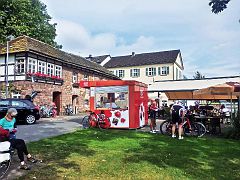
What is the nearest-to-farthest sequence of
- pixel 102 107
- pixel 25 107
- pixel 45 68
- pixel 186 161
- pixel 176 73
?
pixel 186 161
pixel 102 107
pixel 25 107
pixel 45 68
pixel 176 73

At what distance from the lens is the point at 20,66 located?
25.6 m

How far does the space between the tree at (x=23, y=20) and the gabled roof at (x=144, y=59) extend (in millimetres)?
22357

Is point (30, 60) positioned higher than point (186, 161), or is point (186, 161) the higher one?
point (30, 60)

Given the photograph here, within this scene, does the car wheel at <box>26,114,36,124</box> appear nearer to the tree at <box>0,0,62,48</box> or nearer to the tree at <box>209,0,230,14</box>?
the tree at <box>209,0,230,14</box>

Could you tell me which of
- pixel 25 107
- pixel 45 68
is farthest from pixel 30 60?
pixel 25 107

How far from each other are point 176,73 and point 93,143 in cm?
4748

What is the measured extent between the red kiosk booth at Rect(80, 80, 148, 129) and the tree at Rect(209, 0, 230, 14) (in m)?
9.51

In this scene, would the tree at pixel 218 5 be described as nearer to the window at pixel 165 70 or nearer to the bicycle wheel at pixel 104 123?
the bicycle wheel at pixel 104 123

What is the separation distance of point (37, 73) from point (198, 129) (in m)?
16.7

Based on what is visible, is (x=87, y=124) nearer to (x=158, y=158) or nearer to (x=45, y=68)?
(x=158, y=158)

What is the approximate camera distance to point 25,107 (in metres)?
18.3

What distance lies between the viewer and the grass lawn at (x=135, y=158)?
22.2 feet

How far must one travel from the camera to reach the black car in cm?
1772

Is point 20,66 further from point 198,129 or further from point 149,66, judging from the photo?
point 149,66
